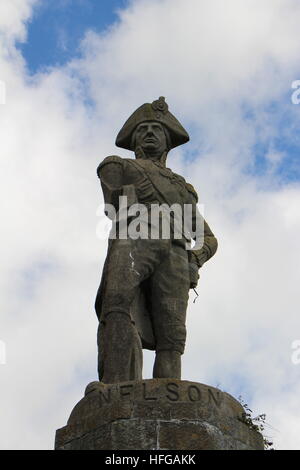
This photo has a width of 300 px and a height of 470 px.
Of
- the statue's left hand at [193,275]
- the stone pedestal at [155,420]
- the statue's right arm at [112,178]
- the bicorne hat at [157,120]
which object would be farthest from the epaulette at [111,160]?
the stone pedestal at [155,420]

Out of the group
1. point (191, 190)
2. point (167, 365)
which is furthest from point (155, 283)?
point (191, 190)

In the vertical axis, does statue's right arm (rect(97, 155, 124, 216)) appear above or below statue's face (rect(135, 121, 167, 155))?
below

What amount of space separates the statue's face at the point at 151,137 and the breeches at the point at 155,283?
61.7 inches

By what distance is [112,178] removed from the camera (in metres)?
12.0

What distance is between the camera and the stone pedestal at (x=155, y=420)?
9430 millimetres

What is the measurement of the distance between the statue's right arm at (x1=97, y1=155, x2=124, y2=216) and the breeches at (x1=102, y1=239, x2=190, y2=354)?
735 millimetres

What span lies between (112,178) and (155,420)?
3506mm

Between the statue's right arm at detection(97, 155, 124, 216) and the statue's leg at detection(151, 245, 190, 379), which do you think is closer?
the statue's leg at detection(151, 245, 190, 379)

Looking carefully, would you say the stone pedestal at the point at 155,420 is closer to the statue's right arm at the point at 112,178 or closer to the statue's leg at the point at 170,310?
the statue's leg at the point at 170,310

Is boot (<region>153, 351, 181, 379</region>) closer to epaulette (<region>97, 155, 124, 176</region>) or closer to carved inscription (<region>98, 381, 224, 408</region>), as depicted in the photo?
carved inscription (<region>98, 381, 224, 408</region>)

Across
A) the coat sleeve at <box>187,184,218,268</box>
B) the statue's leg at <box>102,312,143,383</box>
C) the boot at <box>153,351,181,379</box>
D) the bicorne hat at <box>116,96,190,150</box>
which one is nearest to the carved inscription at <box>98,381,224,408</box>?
the statue's leg at <box>102,312,143,383</box>

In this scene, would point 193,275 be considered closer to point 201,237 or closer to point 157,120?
point 201,237

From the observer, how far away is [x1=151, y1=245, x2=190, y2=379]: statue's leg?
11.0 m
